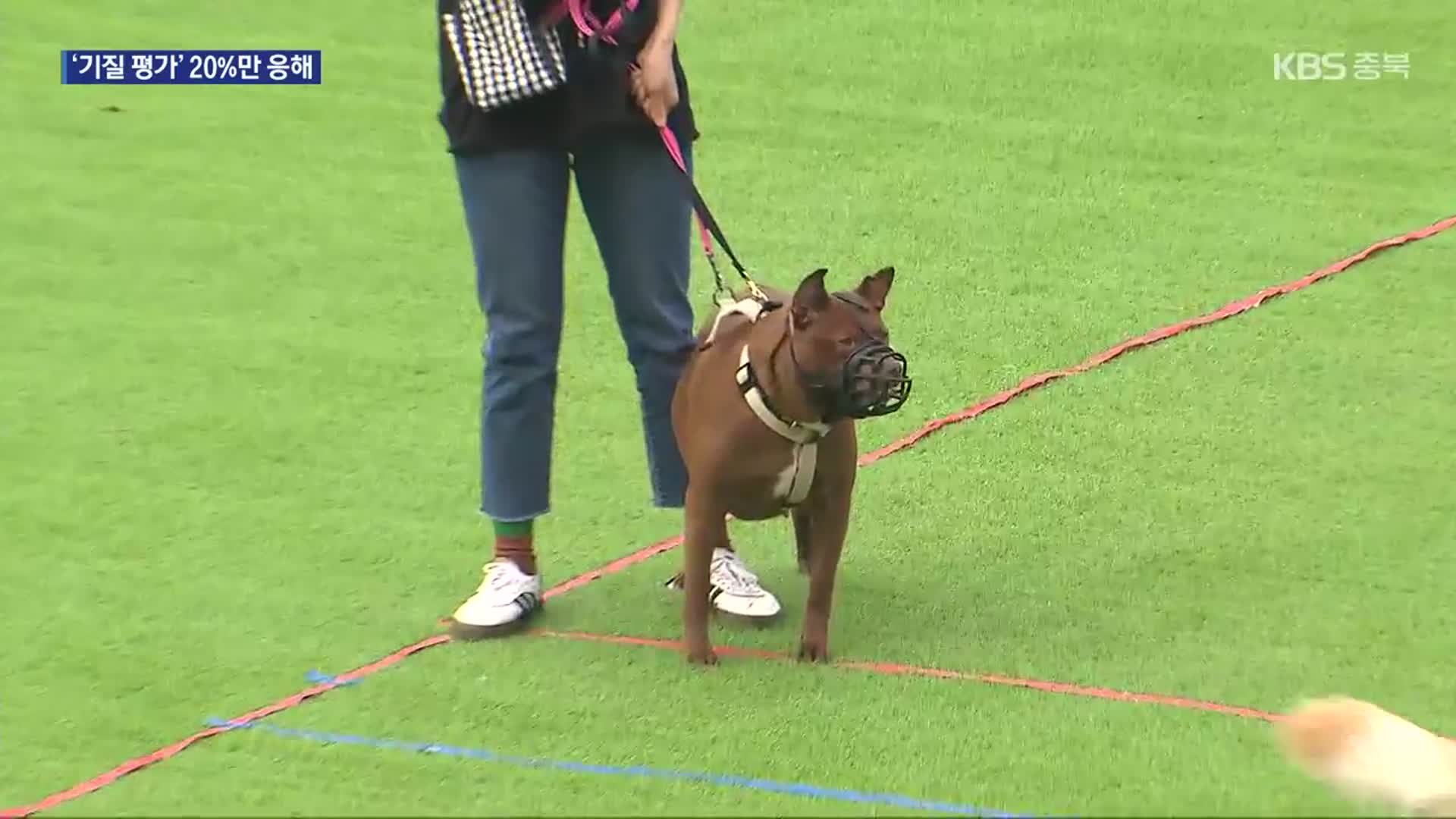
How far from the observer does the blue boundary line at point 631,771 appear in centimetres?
252

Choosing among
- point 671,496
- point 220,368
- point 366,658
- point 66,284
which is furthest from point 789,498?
point 66,284

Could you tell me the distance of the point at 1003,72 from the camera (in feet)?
20.7

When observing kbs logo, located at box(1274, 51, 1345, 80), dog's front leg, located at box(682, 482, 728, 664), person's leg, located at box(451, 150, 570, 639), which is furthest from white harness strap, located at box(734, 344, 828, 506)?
kbs logo, located at box(1274, 51, 1345, 80)

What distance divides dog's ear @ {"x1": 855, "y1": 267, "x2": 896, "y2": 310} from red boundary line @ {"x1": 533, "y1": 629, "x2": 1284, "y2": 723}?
0.59 metres

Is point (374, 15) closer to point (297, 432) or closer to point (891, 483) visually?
point (297, 432)

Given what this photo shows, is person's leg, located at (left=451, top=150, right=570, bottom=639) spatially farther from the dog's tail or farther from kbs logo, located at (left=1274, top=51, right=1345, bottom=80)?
kbs logo, located at (left=1274, top=51, right=1345, bottom=80)

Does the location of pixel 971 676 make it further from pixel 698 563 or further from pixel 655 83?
pixel 655 83

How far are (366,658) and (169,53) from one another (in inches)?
173

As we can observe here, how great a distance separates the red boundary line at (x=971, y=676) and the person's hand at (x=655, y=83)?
86 cm

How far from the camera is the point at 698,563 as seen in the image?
9.76 feet

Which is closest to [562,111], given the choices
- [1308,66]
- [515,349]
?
[515,349]

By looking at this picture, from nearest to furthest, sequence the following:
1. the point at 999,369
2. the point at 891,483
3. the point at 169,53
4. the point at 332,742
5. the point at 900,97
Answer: the point at 332,742
the point at 891,483
the point at 999,369
the point at 900,97
the point at 169,53

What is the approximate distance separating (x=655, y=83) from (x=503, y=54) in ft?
0.80

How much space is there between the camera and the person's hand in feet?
9.79
